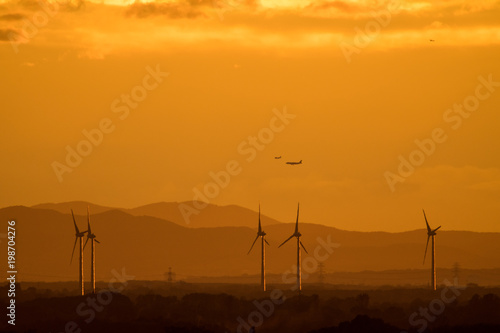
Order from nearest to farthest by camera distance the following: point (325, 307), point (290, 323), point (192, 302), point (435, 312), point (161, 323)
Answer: point (161, 323)
point (290, 323)
point (435, 312)
point (325, 307)
point (192, 302)

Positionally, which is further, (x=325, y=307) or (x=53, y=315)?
(x=325, y=307)

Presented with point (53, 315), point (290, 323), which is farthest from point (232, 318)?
point (53, 315)

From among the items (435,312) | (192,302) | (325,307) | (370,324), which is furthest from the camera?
(192,302)

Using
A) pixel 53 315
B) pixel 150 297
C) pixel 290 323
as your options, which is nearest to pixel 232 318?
pixel 290 323

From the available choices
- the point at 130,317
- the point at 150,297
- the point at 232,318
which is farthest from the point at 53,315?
the point at 150,297

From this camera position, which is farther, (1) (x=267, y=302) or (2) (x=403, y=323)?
(1) (x=267, y=302)

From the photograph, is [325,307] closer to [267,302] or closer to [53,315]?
[267,302]

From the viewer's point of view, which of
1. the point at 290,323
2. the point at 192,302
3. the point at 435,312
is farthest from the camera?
the point at 192,302

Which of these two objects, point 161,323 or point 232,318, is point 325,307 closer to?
point 232,318
